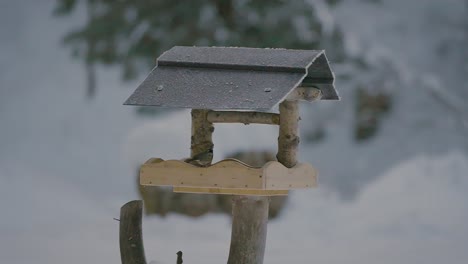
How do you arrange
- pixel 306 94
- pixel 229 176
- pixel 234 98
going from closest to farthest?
pixel 234 98 < pixel 229 176 < pixel 306 94

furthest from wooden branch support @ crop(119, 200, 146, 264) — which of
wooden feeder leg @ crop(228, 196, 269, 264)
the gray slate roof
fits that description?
the gray slate roof

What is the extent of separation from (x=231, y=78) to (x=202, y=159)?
40cm

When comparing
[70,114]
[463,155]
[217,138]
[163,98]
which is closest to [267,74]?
[163,98]

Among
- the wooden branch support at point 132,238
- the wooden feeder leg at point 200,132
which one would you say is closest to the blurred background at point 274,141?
the wooden branch support at point 132,238

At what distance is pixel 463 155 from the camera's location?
980 cm

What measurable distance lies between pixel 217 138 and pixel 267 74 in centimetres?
544

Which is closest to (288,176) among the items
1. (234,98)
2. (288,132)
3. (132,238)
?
(288,132)

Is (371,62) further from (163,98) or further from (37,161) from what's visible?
(163,98)

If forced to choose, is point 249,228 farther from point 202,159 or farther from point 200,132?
point 200,132

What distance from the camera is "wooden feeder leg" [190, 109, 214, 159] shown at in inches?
165

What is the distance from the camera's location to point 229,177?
3977 mm

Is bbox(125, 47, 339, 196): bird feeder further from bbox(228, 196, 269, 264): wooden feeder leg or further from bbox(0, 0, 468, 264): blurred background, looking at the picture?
bbox(0, 0, 468, 264): blurred background

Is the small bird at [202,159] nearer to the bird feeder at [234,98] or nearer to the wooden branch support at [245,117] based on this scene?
the bird feeder at [234,98]

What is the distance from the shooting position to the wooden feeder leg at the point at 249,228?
411 centimetres
